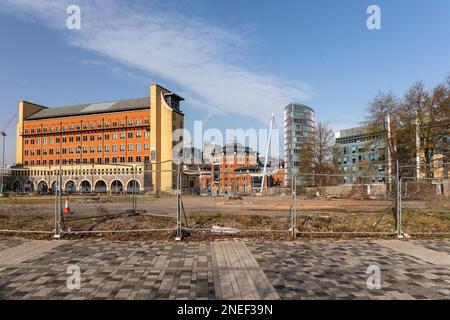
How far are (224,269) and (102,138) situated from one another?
108m

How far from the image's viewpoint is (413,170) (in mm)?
40531

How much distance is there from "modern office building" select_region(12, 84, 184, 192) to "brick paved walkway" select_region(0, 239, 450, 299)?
8107cm

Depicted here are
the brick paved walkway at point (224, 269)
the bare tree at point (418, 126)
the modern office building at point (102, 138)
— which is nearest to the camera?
the brick paved walkway at point (224, 269)

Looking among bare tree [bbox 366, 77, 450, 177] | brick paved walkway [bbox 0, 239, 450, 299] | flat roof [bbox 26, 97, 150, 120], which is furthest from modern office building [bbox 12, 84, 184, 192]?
brick paved walkway [bbox 0, 239, 450, 299]

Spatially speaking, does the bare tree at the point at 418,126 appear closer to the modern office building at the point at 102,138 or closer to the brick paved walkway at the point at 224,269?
the brick paved walkway at the point at 224,269

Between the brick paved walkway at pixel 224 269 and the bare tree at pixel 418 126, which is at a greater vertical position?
the bare tree at pixel 418 126

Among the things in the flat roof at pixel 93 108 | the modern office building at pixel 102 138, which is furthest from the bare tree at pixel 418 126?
the flat roof at pixel 93 108

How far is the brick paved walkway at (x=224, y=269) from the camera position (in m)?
5.82

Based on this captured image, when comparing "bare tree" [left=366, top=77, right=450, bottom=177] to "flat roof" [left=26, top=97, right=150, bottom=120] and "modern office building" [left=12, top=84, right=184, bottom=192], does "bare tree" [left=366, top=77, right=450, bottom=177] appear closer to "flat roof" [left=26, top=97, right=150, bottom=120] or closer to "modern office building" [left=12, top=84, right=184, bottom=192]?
"modern office building" [left=12, top=84, right=184, bottom=192]

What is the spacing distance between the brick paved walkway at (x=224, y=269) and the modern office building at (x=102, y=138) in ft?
266

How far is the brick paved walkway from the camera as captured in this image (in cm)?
582

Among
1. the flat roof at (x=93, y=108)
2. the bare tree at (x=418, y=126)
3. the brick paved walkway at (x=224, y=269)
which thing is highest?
the flat roof at (x=93, y=108)

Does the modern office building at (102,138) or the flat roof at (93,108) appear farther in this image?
the flat roof at (93,108)

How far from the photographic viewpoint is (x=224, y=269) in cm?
731
